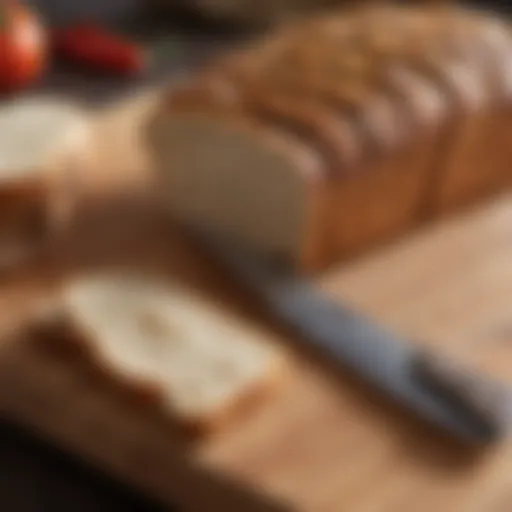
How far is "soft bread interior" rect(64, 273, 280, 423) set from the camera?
102 cm

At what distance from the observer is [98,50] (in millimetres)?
1741

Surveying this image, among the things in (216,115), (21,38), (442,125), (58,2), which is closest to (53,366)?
(216,115)

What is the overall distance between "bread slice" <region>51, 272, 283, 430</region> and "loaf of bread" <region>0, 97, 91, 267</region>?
0.31 feet

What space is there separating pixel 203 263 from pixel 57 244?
0.48 feet

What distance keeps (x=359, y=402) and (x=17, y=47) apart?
784 millimetres

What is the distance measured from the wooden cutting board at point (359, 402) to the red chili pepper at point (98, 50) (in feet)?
1.26

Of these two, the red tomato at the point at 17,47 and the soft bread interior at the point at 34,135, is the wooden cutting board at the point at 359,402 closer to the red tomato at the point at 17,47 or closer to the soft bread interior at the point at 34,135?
the soft bread interior at the point at 34,135

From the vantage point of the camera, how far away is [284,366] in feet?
3.54

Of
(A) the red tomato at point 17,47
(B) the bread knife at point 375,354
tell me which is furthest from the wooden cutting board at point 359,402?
(A) the red tomato at point 17,47

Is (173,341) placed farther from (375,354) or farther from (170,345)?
(375,354)

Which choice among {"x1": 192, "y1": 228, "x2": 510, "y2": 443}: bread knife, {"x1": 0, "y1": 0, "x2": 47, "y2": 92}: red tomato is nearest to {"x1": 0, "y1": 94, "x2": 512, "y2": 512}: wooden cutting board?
{"x1": 192, "y1": 228, "x2": 510, "y2": 443}: bread knife

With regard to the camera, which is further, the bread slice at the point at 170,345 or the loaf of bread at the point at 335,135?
the loaf of bread at the point at 335,135

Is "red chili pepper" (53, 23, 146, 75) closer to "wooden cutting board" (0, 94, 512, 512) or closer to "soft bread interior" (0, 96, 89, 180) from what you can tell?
"soft bread interior" (0, 96, 89, 180)

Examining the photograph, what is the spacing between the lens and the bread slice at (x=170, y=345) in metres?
1.02
